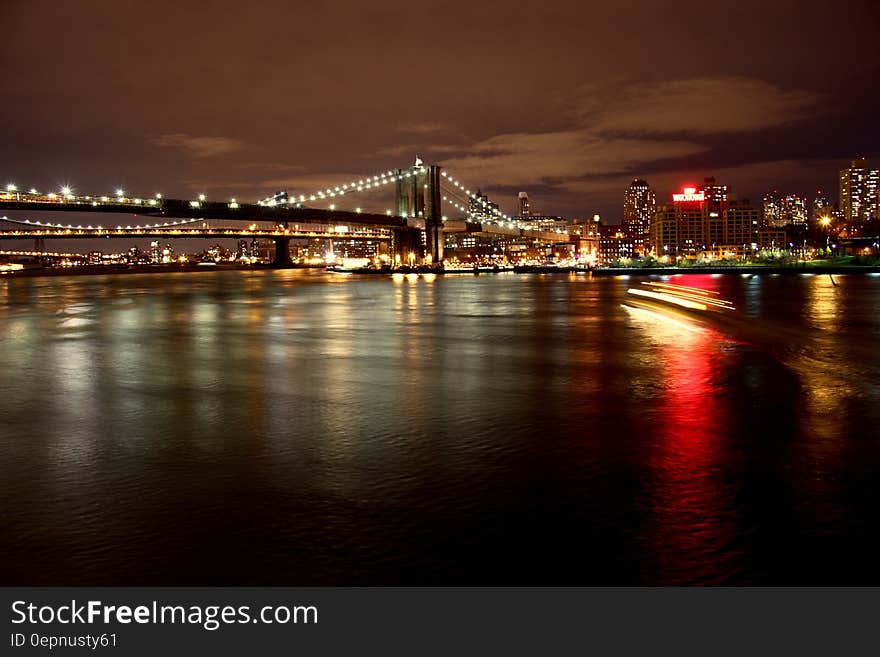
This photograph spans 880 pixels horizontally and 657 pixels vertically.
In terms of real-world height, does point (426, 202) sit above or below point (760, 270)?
above

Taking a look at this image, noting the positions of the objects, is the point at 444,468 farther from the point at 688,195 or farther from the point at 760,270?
the point at 688,195

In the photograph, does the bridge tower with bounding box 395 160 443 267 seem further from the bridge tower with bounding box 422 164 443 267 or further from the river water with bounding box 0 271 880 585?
the river water with bounding box 0 271 880 585

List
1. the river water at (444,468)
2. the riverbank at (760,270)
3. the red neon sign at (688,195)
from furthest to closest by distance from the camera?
the red neon sign at (688,195) < the riverbank at (760,270) < the river water at (444,468)

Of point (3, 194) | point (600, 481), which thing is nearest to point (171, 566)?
point (600, 481)

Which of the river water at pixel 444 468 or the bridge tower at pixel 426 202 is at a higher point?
the bridge tower at pixel 426 202

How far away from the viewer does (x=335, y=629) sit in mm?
4652

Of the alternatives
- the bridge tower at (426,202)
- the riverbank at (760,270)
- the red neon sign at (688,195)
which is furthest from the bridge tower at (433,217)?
the red neon sign at (688,195)

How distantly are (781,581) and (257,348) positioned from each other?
51.0ft

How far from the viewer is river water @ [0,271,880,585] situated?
5172 millimetres

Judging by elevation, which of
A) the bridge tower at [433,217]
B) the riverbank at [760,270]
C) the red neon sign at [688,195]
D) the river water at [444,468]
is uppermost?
the red neon sign at [688,195]

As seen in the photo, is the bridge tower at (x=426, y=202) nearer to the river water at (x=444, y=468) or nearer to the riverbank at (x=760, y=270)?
the riverbank at (x=760, y=270)

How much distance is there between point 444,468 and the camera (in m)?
7.44

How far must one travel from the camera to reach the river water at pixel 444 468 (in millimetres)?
5172

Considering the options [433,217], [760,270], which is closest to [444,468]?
[760,270]
